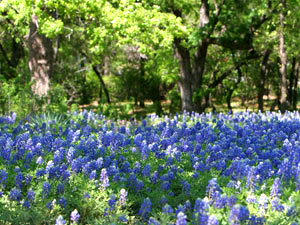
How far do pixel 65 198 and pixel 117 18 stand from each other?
29.5 feet

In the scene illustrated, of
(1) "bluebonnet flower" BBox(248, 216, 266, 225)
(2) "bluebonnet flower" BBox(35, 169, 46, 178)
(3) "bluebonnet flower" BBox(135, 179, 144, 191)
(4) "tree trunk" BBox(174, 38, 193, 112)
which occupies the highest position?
(4) "tree trunk" BBox(174, 38, 193, 112)

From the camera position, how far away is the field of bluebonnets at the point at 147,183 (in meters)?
3.52

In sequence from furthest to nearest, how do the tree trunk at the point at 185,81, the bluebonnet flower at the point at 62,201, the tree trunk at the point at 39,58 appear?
1. the tree trunk at the point at 185,81
2. the tree trunk at the point at 39,58
3. the bluebonnet flower at the point at 62,201

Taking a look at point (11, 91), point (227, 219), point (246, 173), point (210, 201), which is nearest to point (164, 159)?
point (246, 173)

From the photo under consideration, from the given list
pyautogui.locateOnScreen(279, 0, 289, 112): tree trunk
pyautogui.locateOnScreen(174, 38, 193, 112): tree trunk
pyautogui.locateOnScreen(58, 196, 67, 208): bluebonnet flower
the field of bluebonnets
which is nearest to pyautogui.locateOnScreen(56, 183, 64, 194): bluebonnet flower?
the field of bluebonnets

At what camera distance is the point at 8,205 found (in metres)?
3.67

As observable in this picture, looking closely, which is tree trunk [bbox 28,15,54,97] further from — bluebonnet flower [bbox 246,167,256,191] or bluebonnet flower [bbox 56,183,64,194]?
bluebonnet flower [bbox 246,167,256,191]

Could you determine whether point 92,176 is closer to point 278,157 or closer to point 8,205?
point 8,205

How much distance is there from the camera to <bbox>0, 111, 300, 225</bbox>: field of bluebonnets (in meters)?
3.52

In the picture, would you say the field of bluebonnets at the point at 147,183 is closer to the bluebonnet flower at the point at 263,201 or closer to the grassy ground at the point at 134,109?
the bluebonnet flower at the point at 263,201

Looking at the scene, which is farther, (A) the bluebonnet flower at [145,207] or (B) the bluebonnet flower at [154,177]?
(B) the bluebonnet flower at [154,177]

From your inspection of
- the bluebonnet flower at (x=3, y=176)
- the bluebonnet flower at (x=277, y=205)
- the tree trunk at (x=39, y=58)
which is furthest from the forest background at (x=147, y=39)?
the bluebonnet flower at (x=277, y=205)

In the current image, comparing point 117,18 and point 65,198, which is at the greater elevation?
point 117,18

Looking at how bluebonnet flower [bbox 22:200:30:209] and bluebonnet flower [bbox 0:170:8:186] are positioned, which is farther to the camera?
bluebonnet flower [bbox 0:170:8:186]
